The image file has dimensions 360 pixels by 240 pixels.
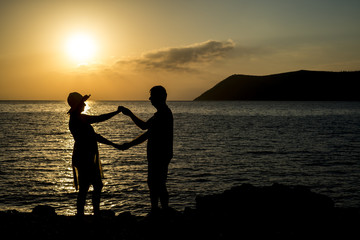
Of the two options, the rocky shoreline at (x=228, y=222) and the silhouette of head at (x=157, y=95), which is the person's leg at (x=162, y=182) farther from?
the silhouette of head at (x=157, y=95)

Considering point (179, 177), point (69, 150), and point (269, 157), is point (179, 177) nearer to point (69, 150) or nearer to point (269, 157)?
point (269, 157)

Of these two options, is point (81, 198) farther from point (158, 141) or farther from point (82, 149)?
point (158, 141)

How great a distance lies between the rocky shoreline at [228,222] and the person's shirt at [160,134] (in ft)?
5.01

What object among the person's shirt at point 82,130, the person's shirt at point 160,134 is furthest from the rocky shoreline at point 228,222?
the person's shirt at point 82,130

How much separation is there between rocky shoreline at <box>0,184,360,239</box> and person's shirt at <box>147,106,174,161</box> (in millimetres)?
1528

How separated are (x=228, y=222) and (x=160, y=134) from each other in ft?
10.2

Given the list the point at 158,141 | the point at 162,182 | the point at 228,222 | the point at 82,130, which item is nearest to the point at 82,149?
the point at 82,130

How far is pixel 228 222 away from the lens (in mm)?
8359

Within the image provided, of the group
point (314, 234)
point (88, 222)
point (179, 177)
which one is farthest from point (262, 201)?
point (179, 177)

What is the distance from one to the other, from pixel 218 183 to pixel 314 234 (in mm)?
12230

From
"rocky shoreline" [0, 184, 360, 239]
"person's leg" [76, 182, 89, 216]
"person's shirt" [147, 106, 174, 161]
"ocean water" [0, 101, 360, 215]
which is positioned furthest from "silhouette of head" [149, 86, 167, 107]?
"ocean water" [0, 101, 360, 215]

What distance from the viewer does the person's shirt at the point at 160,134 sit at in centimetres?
717

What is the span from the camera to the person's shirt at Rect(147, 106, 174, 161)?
7.17 metres

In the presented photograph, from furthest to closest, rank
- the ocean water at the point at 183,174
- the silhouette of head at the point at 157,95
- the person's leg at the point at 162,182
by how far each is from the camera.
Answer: the ocean water at the point at 183,174 → the person's leg at the point at 162,182 → the silhouette of head at the point at 157,95
